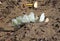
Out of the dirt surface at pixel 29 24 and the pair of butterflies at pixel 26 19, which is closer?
the dirt surface at pixel 29 24

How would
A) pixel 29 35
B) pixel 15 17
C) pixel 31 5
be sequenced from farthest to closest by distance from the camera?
pixel 31 5 < pixel 15 17 < pixel 29 35

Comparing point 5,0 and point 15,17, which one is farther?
point 5,0

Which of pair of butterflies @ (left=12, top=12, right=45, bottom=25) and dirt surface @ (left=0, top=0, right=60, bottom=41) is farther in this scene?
pair of butterflies @ (left=12, top=12, right=45, bottom=25)

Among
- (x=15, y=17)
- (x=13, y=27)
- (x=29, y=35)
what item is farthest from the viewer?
(x=15, y=17)

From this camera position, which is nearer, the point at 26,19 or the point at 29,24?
the point at 29,24

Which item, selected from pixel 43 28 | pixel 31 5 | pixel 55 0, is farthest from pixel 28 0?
pixel 43 28

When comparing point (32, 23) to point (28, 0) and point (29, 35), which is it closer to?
point (29, 35)

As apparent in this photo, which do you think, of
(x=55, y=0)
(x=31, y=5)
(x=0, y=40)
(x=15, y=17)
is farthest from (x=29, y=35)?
(x=55, y=0)

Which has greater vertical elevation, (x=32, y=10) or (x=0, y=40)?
(x=32, y=10)
